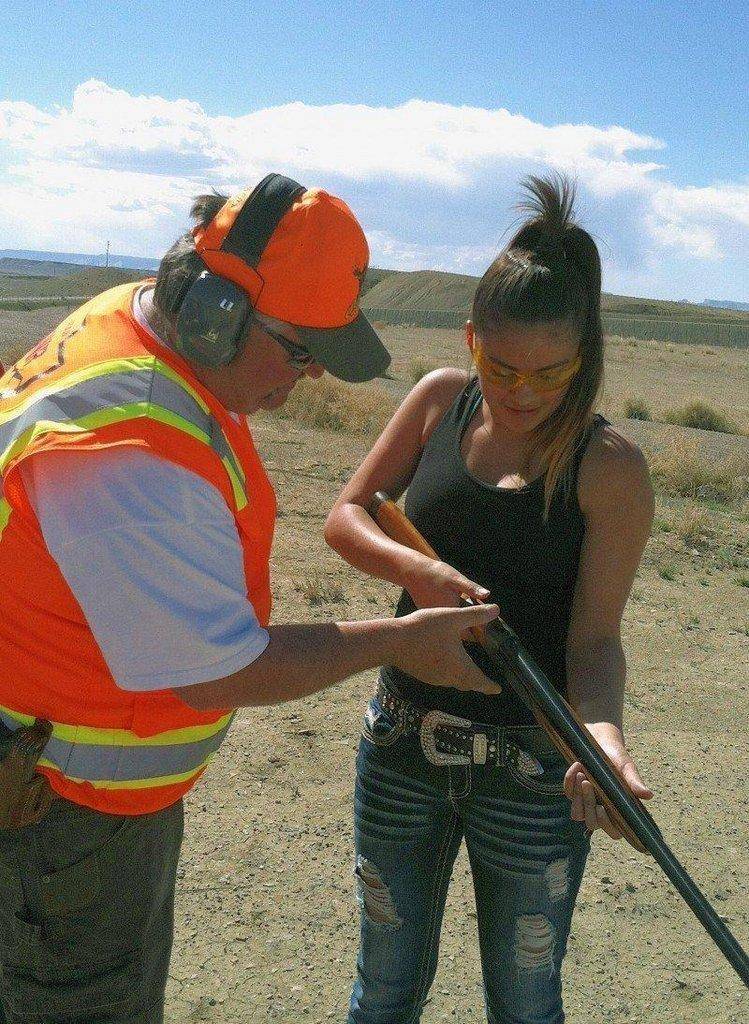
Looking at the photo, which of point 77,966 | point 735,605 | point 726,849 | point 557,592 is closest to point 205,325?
point 557,592

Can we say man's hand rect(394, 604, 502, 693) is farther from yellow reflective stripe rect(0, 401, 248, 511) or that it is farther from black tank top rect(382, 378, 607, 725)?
yellow reflective stripe rect(0, 401, 248, 511)

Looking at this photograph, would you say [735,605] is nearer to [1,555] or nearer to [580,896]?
[580,896]

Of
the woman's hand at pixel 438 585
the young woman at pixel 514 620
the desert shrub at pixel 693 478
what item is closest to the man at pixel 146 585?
the woman's hand at pixel 438 585

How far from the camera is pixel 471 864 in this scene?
2270 millimetres

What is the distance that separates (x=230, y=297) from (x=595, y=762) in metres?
1.15

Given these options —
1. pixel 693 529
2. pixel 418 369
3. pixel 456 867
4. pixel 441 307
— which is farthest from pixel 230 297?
pixel 441 307

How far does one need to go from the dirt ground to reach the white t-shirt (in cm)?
209

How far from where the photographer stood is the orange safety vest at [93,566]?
160 cm

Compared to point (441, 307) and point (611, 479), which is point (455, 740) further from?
point (441, 307)

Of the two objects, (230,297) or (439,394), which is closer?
(230,297)

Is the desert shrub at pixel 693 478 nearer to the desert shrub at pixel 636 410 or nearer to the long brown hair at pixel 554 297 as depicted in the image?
the desert shrub at pixel 636 410

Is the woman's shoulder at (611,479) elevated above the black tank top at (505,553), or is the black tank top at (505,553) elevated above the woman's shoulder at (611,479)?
the woman's shoulder at (611,479)

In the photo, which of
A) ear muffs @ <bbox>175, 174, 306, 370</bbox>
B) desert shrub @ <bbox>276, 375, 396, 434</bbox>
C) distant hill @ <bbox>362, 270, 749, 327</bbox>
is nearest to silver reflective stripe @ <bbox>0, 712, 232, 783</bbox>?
ear muffs @ <bbox>175, 174, 306, 370</bbox>

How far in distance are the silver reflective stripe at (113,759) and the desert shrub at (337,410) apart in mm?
10470
